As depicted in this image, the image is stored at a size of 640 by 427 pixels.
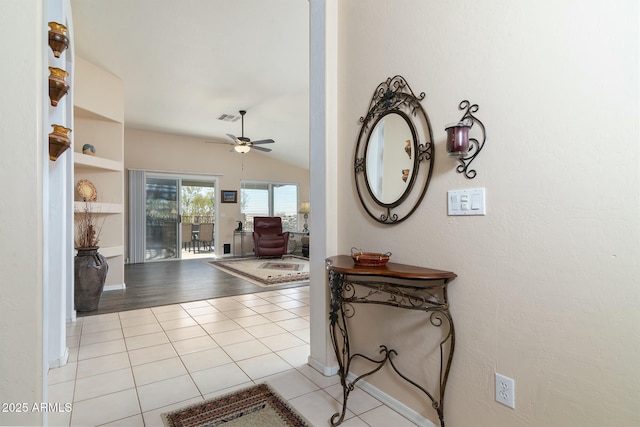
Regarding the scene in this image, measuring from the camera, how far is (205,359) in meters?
2.42

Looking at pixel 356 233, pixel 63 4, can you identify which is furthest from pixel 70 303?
pixel 356 233

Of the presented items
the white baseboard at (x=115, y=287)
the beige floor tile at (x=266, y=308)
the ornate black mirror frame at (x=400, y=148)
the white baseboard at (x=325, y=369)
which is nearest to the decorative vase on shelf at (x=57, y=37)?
the ornate black mirror frame at (x=400, y=148)

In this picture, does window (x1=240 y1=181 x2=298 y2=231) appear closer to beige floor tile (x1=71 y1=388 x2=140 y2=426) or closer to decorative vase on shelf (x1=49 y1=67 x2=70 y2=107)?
decorative vase on shelf (x1=49 y1=67 x2=70 y2=107)

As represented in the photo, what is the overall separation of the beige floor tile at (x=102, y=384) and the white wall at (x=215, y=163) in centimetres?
613

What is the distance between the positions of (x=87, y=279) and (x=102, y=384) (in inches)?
75.8

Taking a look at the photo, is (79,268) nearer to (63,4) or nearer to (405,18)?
(63,4)

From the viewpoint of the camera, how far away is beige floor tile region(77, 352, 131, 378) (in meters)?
2.20

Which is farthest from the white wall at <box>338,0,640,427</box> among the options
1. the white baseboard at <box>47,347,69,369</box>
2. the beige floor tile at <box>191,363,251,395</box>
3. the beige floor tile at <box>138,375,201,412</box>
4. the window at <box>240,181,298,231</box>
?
the window at <box>240,181,298,231</box>

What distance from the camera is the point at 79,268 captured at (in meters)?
3.49

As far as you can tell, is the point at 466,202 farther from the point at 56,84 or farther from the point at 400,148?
the point at 56,84

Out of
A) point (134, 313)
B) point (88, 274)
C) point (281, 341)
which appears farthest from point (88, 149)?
point (281, 341)

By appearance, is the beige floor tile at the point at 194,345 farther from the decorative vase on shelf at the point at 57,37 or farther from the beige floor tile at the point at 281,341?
the decorative vase on shelf at the point at 57,37

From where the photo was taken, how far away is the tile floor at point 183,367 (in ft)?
5.83

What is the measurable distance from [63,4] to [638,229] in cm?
349
